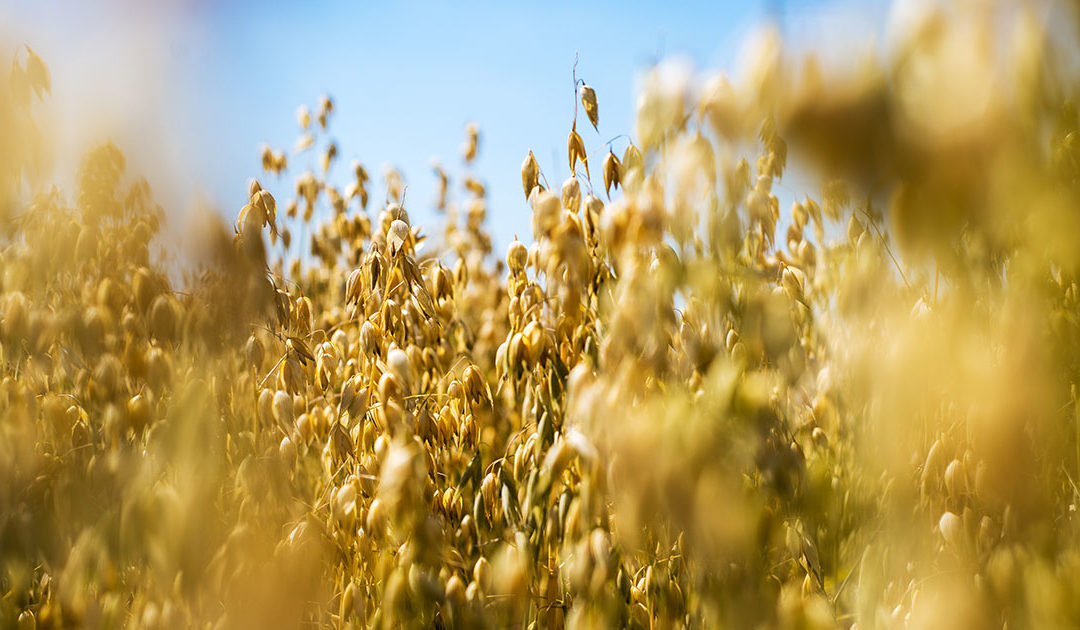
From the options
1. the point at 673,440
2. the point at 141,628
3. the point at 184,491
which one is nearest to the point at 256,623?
the point at 184,491

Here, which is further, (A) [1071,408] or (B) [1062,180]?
(A) [1071,408]

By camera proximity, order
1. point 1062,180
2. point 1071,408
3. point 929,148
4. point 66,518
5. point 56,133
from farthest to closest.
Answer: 1. point 66,518
2. point 56,133
3. point 1071,408
4. point 1062,180
5. point 929,148

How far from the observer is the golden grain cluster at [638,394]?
398 mm

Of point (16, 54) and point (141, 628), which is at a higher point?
point (16, 54)

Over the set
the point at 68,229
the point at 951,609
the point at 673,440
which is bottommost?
the point at 951,609

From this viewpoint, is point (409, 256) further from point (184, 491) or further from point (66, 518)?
point (66, 518)

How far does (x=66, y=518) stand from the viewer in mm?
1073

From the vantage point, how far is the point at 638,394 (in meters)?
0.59

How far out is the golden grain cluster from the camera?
0.40m

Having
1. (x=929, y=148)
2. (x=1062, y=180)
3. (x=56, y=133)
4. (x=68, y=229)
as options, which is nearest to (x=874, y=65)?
(x=929, y=148)

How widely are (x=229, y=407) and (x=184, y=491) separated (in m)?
0.49

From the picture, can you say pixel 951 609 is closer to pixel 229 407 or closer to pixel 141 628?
pixel 141 628

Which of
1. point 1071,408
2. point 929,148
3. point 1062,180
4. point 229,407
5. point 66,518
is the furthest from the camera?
point 229,407

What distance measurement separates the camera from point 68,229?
129 centimetres
